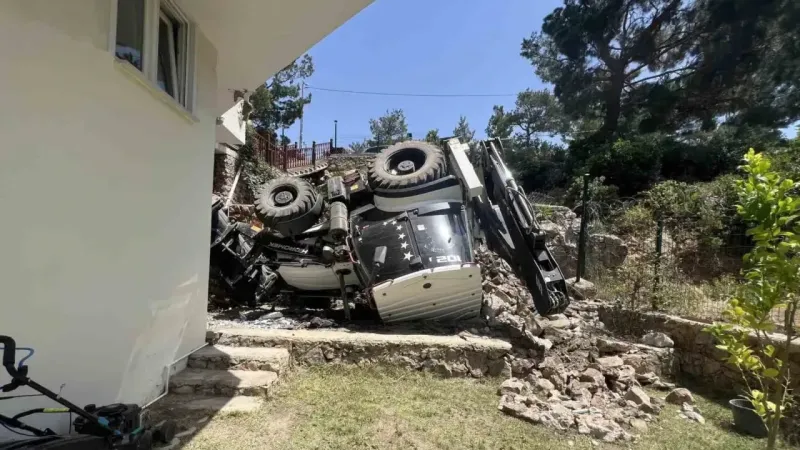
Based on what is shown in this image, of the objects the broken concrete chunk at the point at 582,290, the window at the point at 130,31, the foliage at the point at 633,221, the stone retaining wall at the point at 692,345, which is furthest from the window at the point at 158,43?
the foliage at the point at 633,221

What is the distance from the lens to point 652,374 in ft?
17.4

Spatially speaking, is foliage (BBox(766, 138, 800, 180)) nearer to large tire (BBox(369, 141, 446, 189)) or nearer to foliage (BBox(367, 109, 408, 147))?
large tire (BBox(369, 141, 446, 189))

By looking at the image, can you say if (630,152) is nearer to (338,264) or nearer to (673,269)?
(673,269)

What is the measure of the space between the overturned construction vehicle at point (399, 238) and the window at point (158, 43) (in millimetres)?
2763

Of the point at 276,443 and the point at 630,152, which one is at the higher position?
the point at 630,152

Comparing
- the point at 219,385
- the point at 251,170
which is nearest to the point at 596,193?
the point at 251,170

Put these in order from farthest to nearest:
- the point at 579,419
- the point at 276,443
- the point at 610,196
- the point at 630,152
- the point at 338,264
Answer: the point at 630,152 → the point at 610,196 → the point at 338,264 → the point at 579,419 → the point at 276,443

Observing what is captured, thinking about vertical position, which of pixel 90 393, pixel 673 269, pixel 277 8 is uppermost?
pixel 277 8

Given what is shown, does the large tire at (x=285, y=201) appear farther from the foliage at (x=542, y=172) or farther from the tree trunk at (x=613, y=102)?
the tree trunk at (x=613, y=102)

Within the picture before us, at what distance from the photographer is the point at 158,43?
3.79m

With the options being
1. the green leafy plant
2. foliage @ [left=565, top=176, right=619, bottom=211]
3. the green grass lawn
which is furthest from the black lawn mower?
foliage @ [left=565, top=176, right=619, bottom=211]

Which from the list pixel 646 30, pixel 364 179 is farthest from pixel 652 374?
pixel 646 30

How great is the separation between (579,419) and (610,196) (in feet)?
40.5

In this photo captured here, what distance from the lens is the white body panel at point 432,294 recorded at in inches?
215
